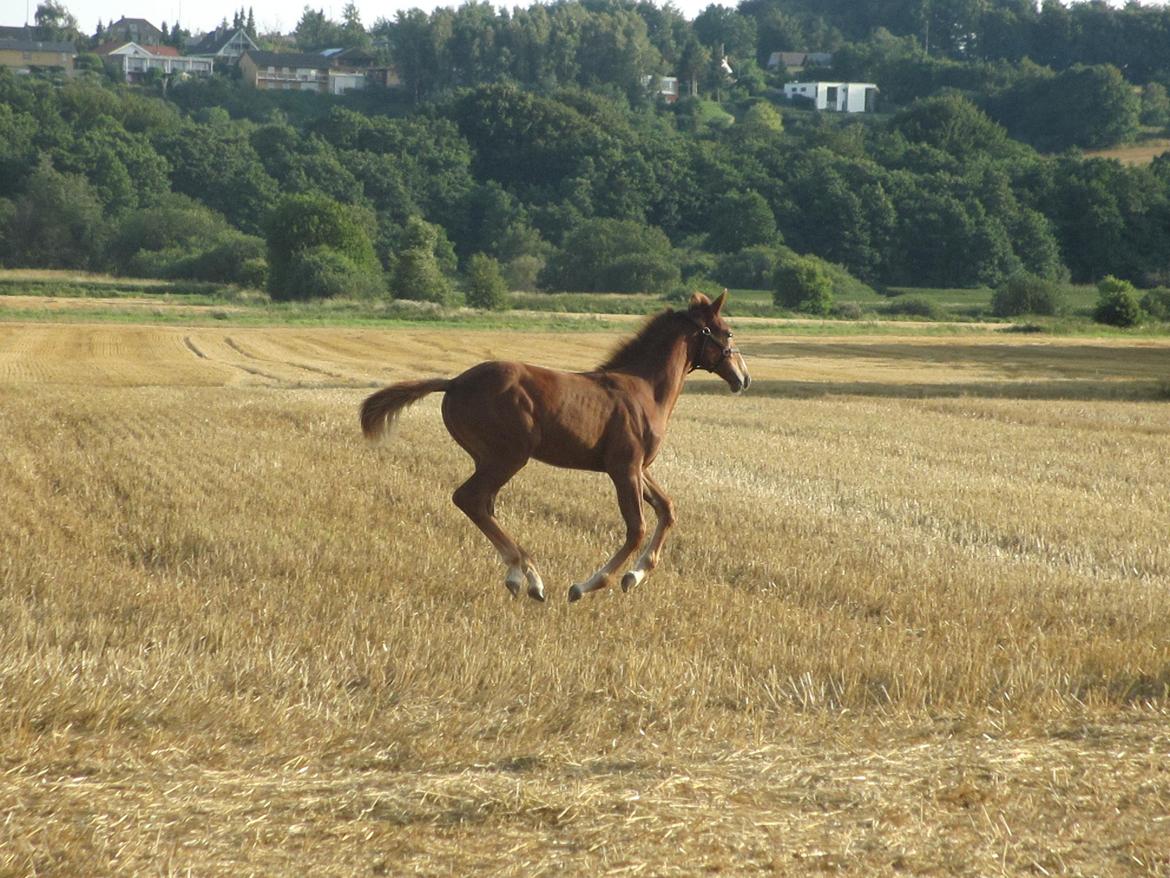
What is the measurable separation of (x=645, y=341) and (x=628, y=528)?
147cm

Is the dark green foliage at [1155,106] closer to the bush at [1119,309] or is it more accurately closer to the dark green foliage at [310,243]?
the bush at [1119,309]

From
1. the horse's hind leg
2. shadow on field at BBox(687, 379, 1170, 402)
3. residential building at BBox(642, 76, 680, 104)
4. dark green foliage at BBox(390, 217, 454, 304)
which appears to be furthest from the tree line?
the horse's hind leg

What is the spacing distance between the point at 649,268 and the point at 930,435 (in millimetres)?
68061

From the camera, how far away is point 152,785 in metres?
5.51

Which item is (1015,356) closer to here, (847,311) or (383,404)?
(847,311)

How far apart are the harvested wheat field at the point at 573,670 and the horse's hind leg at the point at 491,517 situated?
24cm

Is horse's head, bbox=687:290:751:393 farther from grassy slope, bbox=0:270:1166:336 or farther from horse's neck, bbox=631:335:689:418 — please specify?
grassy slope, bbox=0:270:1166:336

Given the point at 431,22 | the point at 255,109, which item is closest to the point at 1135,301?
the point at 255,109

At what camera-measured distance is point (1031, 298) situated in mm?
70625

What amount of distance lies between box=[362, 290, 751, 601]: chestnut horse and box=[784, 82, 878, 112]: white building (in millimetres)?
190122

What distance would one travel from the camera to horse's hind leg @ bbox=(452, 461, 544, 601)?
901 cm

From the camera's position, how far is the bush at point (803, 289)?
234 feet

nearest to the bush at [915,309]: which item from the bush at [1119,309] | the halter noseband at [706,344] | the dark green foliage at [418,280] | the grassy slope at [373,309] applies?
the grassy slope at [373,309]

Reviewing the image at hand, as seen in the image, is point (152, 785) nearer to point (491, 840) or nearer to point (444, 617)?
point (491, 840)
